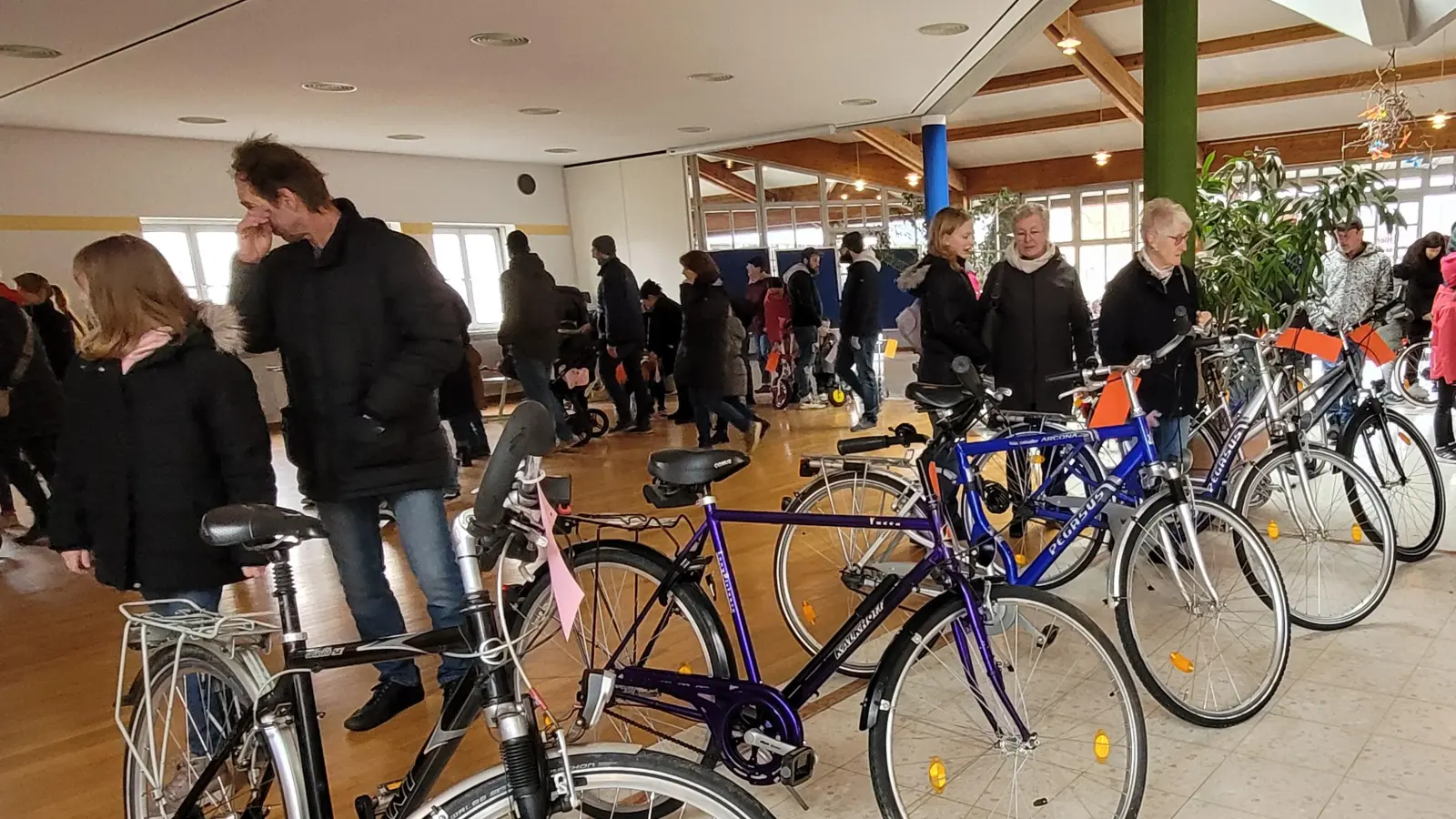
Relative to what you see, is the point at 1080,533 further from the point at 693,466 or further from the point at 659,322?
the point at 659,322

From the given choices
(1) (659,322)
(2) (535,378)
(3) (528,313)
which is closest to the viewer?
(3) (528,313)

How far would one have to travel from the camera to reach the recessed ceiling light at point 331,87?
6.38 m

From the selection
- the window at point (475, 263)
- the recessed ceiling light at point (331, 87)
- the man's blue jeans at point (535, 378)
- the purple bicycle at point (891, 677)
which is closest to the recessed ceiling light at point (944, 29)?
the man's blue jeans at point (535, 378)

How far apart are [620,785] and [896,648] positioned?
72 centimetres

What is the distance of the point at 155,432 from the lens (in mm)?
1849

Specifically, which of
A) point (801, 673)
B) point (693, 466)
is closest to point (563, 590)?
point (693, 466)

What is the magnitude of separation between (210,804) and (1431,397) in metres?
7.78

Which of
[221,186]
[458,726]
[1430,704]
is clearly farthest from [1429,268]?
[221,186]

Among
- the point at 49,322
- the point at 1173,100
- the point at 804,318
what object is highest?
the point at 1173,100

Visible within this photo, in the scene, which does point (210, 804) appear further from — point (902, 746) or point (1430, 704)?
point (1430, 704)

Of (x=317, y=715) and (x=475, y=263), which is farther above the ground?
(x=475, y=263)

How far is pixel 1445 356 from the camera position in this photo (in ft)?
15.3

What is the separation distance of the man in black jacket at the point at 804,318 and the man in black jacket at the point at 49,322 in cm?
542

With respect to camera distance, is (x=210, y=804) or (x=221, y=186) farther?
(x=221, y=186)
